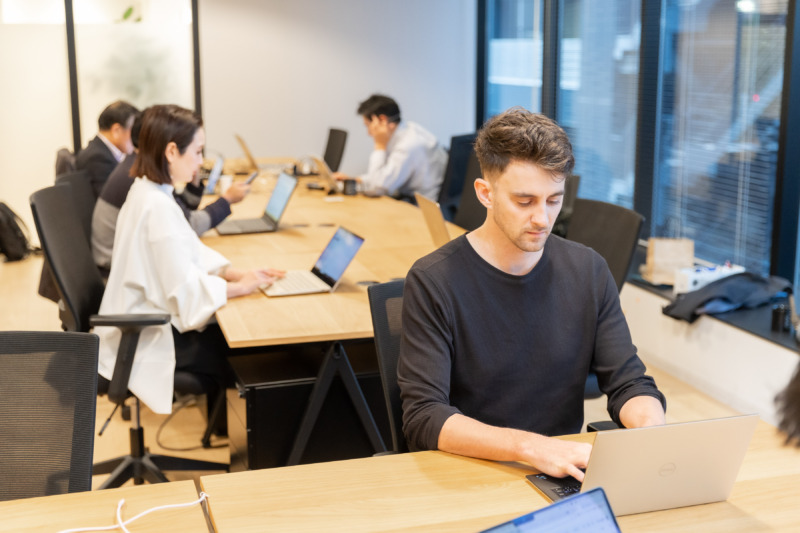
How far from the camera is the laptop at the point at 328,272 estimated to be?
121 inches

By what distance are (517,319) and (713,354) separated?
238cm

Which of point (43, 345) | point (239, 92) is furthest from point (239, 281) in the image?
point (239, 92)

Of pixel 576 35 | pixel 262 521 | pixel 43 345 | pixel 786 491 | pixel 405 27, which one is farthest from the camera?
pixel 405 27

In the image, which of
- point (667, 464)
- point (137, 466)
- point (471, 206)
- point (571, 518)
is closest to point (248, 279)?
point (137, 466)

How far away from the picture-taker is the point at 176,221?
9.58ft

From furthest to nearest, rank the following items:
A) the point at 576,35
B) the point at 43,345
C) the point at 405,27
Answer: the point at 405,27, the point at 576,35, the point at 43,345

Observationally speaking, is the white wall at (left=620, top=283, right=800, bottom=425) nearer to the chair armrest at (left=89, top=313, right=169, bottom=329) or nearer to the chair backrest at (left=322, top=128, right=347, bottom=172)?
the chair armrest at (left=89, top=313, right=169, bottom=329)

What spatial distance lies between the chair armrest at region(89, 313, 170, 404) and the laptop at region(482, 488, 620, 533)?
1836 mm

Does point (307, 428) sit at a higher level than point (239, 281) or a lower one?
lower

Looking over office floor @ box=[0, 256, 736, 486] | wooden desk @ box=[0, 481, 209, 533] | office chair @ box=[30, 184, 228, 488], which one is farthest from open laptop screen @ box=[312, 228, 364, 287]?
wooden desk @ box=[0, 481, 209, 533]

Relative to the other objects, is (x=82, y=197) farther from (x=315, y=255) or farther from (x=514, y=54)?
(x=514, y=54)

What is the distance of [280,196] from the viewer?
172 inches

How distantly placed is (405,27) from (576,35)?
230 cm

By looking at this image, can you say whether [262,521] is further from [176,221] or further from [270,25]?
[270,25]
